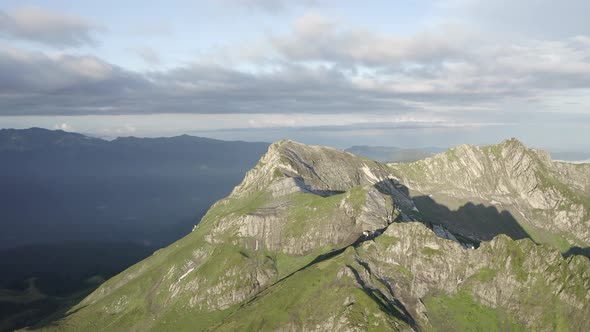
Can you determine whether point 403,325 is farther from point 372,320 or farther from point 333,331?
point 333,331

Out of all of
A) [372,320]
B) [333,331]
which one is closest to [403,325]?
[372,320]
